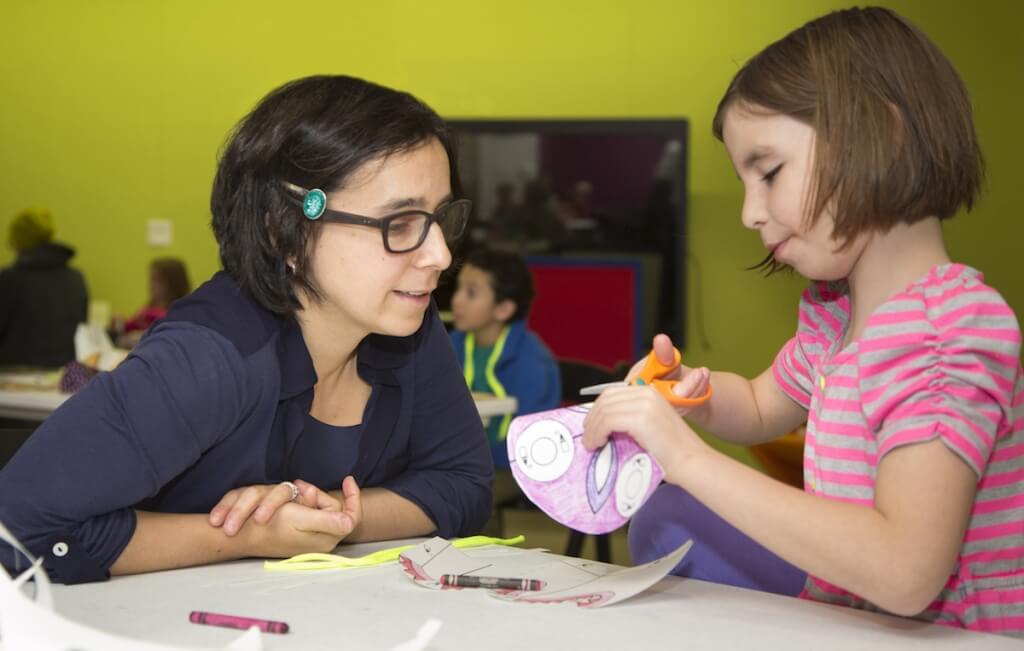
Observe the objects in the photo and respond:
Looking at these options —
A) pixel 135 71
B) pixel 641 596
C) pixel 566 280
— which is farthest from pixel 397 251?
pixel 135 71

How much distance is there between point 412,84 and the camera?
22.6ft

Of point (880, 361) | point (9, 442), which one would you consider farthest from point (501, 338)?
point (880, 361)

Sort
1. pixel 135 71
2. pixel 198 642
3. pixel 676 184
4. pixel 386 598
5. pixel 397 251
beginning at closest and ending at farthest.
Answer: pixel 198 642 → pixel 386 598 → pixel 397 251 → pixel 676 184 → pixel 135 71

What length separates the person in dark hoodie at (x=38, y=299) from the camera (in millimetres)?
6312

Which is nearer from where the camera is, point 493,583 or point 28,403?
point 493,583

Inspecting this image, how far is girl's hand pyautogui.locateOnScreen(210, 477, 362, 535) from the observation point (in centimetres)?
146

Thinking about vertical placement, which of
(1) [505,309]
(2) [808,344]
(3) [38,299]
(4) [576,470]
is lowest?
(3) [38,299]

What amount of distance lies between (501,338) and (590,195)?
6.02 ft

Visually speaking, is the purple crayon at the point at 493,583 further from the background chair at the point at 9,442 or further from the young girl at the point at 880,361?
the background chair at the point at 9,442

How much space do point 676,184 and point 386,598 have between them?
520 cm

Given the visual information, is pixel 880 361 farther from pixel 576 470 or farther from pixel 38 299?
pixel 38 299

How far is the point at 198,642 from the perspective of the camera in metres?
1.10

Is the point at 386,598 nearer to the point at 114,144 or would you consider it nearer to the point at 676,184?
the point at 676,184

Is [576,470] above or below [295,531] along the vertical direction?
above
